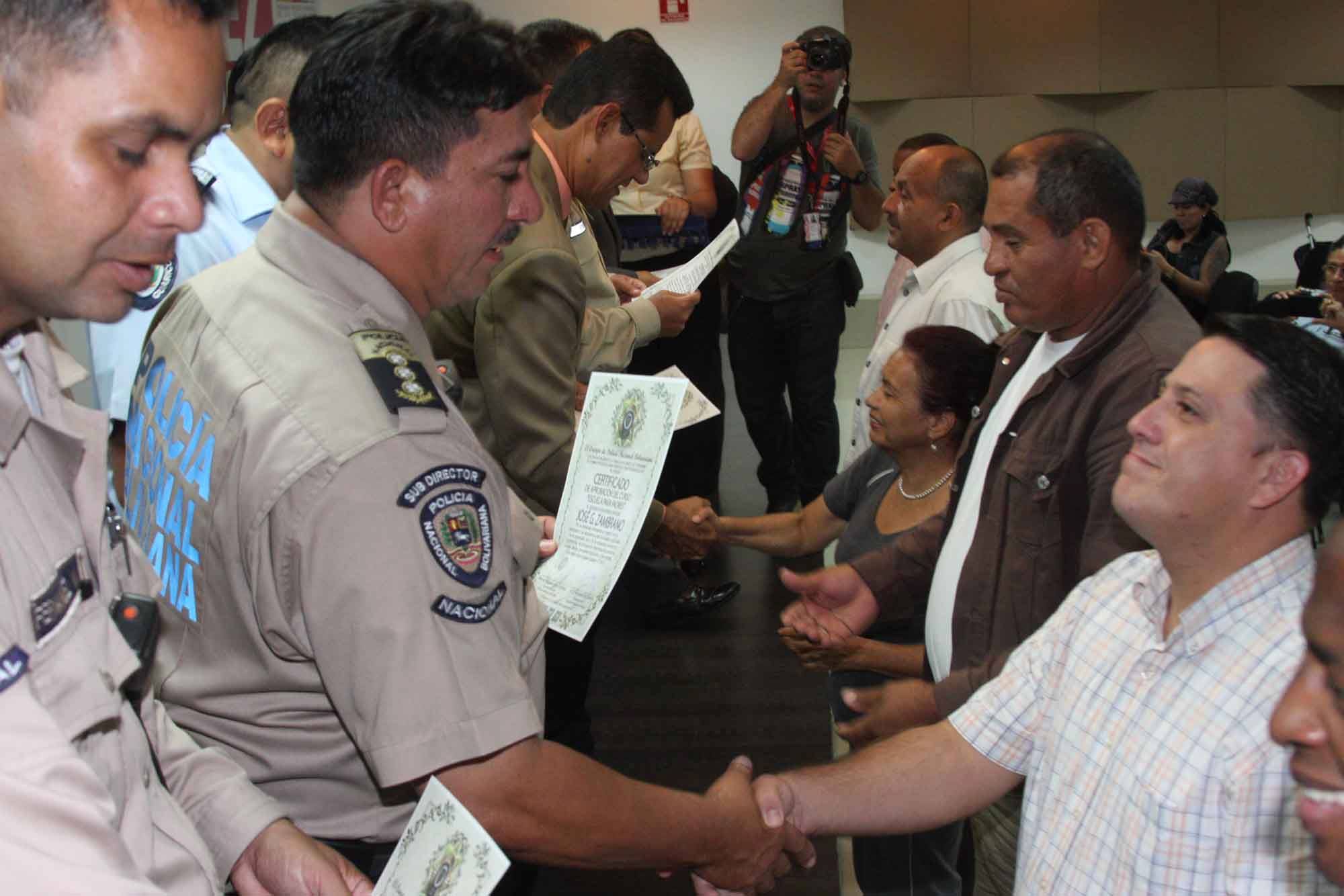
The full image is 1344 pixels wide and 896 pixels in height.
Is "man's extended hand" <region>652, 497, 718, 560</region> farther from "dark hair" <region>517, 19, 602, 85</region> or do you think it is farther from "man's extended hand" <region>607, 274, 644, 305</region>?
"dark hair" <region>517, 19, 602, 85</region>

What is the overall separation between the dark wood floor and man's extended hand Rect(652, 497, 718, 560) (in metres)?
0.65

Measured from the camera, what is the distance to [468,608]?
1.26 meters

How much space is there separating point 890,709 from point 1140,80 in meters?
7.97

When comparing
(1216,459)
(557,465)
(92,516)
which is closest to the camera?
(92,516)

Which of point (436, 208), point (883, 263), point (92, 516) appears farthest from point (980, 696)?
point (883, 263)

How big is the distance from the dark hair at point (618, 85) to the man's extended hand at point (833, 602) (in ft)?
3.67

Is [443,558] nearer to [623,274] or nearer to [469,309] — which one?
[469,309]

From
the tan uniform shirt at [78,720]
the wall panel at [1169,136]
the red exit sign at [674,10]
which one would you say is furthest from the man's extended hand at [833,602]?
the wall panel at [1169,136]

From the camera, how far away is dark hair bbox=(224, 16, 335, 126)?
270 centimetres

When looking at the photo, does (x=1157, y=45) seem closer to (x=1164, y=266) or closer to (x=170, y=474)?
(x=1164, y=266)

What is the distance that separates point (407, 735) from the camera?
124 cm

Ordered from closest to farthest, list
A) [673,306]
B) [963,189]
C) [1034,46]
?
[673,306] → [963,189] → [1034,46]

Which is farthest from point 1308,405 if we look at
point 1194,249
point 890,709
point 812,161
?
point 1194,249

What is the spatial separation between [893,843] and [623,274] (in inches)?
75.0
